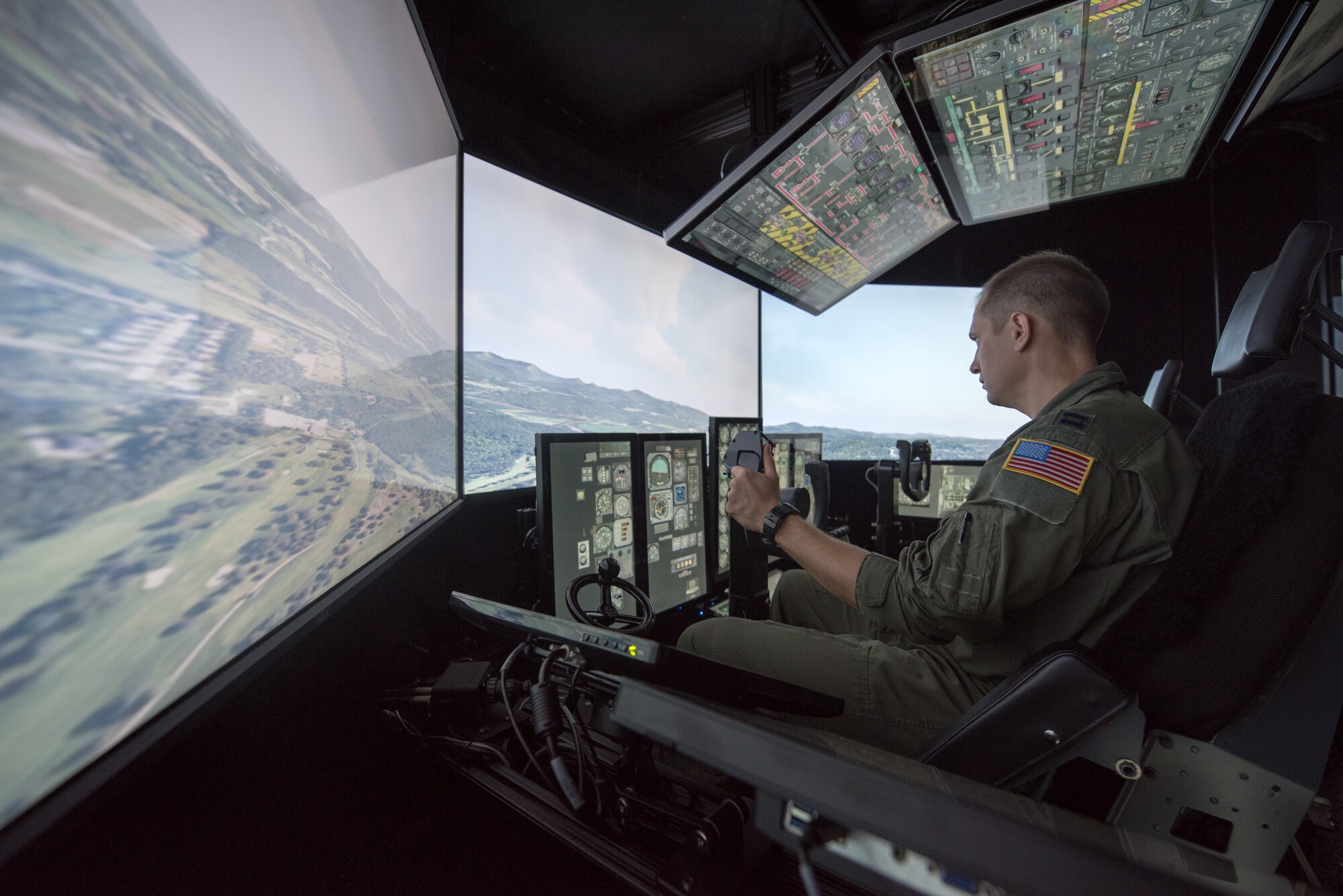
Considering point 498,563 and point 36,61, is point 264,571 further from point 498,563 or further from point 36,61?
point 498,563

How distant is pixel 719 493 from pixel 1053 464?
1175 mm

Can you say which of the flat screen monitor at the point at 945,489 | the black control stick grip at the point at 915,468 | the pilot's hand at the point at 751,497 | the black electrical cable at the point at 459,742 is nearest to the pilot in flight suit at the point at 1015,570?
the pilot's hand at the point at 751,497

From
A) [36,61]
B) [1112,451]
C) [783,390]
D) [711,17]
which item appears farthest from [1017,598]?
[783,390]

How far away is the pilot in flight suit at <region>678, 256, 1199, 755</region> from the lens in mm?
898

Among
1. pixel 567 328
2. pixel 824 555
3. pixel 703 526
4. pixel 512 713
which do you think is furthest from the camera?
pixel 567 328

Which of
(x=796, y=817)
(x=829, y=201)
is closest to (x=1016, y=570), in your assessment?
(x=796, y=817)

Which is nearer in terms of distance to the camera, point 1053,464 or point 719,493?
point 1053,464

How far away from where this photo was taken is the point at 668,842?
29.3 inches

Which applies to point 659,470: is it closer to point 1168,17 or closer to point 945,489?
point 1168,17

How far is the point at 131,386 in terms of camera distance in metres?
0.39

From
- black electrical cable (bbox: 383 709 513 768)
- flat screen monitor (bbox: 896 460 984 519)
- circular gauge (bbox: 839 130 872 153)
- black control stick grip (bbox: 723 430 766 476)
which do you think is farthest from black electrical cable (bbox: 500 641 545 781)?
flat screen monitor (bbox: 896 460 984 519)

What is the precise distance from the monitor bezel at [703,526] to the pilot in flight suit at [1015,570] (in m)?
0.59

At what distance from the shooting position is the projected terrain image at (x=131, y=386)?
31cm

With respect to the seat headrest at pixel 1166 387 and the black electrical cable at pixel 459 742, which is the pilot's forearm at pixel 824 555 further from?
the seat headrest at pixel 1166 387
